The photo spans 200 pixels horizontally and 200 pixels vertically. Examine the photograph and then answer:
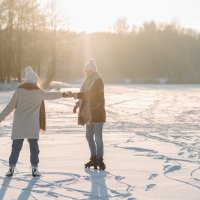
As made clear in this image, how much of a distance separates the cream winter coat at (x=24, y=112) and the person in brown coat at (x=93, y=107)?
0.72 m

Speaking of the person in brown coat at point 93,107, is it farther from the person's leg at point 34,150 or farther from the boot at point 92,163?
the person's leg at point 34,150

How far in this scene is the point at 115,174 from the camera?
6.95 m

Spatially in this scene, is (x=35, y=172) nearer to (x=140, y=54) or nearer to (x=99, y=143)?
(x=99, y=143)

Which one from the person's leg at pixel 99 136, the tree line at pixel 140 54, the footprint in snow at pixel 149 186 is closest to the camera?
the footprint in snow at pixel 149 186

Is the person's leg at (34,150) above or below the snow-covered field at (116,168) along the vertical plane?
above

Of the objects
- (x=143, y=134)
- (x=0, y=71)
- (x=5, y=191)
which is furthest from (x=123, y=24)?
(x=5, y=191)

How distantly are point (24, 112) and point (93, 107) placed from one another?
112cm

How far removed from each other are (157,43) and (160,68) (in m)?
6.90

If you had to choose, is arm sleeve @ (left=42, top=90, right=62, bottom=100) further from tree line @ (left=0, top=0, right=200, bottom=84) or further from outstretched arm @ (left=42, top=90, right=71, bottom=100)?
tree line @ (left=0, top=0, right=200, bottom=84)

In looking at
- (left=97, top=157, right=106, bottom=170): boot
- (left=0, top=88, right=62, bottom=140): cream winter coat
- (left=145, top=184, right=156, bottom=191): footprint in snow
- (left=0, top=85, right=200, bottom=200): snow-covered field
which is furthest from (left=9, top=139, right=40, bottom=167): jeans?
(left=145, top=184, right=156, bottom=191): footprint in snow

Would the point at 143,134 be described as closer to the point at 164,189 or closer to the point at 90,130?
the point at 90,130

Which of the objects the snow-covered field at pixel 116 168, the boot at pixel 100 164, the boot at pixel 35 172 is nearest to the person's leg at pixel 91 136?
the boot at pixel 100 164

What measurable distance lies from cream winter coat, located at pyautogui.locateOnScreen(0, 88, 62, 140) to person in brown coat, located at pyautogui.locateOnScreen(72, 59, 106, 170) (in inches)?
28.4

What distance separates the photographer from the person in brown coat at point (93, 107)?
23.6 feet
